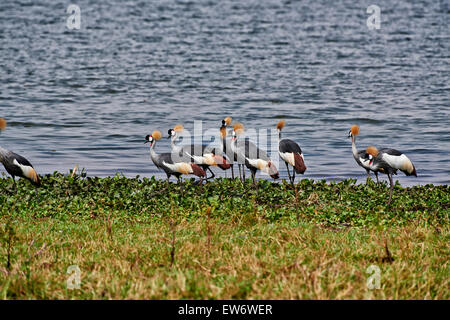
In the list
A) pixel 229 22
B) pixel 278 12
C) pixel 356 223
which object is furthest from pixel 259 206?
pixel 278 12

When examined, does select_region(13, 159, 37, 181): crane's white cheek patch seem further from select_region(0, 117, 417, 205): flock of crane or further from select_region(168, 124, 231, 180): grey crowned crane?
select_region(168, 124, 231, 180): grey crowned crane

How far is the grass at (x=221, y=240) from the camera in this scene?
7.02 metres

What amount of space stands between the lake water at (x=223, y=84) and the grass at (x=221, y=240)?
3.61 metres

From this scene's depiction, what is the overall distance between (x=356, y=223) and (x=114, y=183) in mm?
4932

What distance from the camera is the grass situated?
7.02 meters

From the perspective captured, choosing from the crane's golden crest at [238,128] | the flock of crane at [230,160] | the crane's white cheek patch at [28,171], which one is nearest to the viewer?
the crane's white cheek patch at [28,171]

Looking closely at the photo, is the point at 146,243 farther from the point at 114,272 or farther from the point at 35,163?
the point at 35,163

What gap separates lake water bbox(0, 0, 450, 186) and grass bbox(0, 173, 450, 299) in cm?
361
